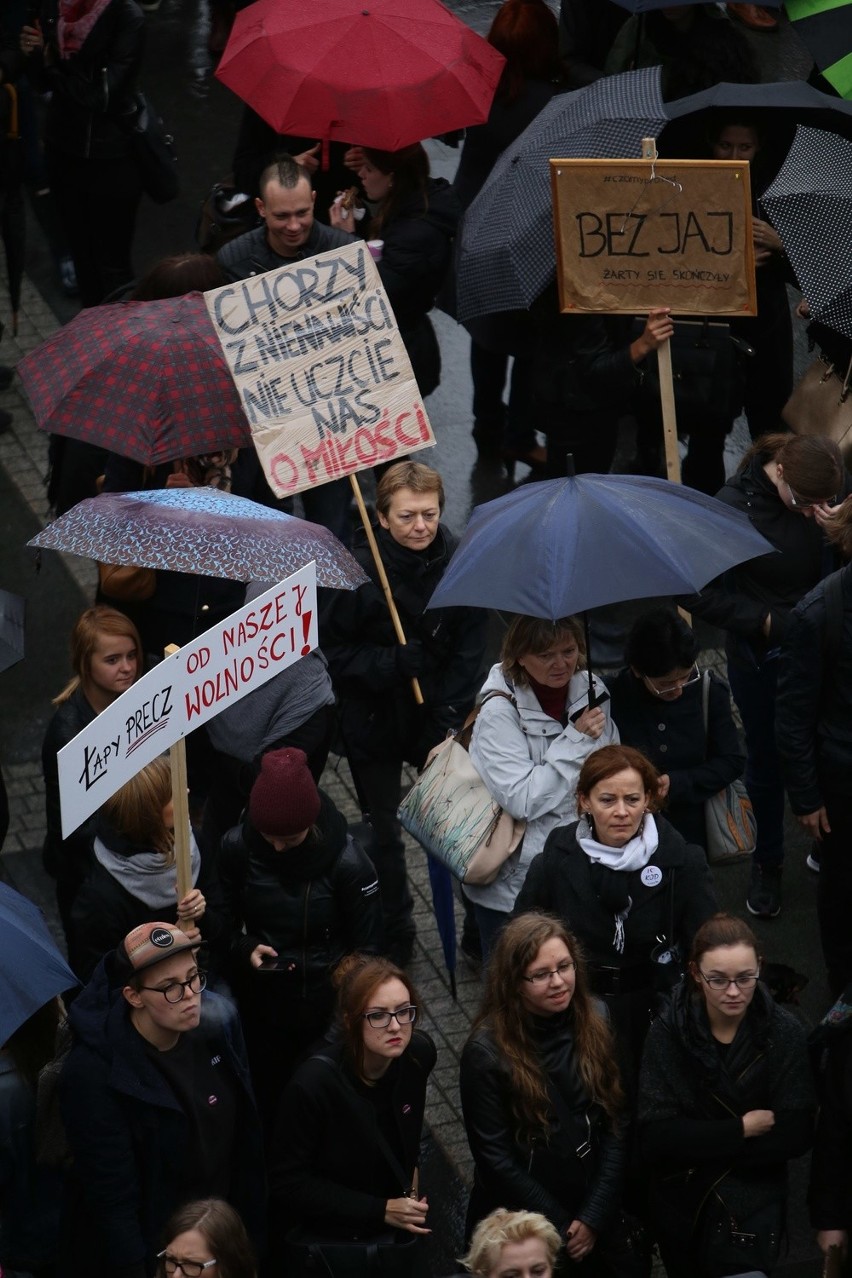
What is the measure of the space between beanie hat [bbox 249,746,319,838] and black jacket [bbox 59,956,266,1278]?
1.84 ft

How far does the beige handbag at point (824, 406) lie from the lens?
820cm

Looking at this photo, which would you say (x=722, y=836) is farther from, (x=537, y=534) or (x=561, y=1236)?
(x=561, y=1236)

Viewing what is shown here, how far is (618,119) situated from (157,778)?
378 centimetres

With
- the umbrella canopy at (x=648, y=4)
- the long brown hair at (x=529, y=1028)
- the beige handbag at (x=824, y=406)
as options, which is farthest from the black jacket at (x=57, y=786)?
the umbrella canopy at (x=648, y=4)

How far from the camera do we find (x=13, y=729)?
8820mm

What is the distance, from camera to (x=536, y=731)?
646 centimetres

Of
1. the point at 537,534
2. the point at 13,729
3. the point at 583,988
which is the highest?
the point at 537,534

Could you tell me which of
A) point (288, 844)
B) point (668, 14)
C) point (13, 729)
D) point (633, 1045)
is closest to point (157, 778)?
point (288, 844)

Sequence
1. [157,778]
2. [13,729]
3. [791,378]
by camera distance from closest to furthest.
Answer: [157,778]
[13,729]
[791,378]

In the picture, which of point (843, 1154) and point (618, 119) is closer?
point (843, 1154)

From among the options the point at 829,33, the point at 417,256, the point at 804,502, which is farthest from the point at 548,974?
the point at 829,33

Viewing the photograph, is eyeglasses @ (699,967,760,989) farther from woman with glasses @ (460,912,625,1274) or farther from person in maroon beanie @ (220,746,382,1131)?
person in maroon beanie @ (220,746,382,1131)

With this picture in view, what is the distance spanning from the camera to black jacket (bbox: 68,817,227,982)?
5988 mm

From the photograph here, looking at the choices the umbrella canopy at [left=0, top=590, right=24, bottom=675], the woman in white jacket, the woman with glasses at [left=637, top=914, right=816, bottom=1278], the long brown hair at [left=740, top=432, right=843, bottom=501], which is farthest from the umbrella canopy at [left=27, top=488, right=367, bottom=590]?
the woman with glasses at [left=637, top=914, right=816, bottom=1278]
